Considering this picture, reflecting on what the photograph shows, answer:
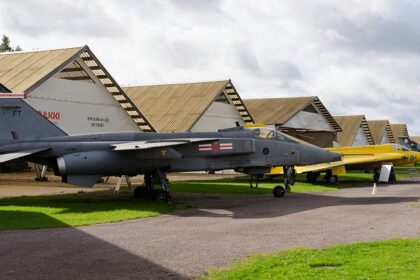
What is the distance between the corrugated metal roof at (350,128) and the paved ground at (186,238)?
5809 centimetres

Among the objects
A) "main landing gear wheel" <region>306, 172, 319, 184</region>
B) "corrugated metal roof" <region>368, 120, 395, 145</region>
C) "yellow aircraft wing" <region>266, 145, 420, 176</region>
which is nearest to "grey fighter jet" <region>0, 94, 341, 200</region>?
"main landing gear wheel" <region>306, 172, 319, 184</region>

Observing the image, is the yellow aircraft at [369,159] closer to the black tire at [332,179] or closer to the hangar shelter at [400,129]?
the black tire at [332,179]

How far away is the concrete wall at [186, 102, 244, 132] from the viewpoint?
43.3 meters

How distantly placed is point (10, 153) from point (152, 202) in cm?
573

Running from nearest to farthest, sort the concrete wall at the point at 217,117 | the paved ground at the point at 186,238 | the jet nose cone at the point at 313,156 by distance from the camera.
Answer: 1. the paved ground at the point at 186,238
2. the jet nose cone at the point at 313,156
3. the concrete wall at the point at 217,117

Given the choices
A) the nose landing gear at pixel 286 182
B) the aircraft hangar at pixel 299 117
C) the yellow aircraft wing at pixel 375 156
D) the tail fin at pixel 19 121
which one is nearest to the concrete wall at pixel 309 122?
the aircraft hangar at pixel 299 117

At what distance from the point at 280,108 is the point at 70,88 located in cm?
3221

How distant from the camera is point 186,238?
36.1 feet

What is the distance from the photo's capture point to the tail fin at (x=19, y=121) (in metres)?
18.5

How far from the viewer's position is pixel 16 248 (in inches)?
388

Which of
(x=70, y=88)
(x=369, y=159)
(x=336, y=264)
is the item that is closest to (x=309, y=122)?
(x=369, y=159)

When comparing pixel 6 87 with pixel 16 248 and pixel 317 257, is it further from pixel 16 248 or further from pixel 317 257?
pixel 317 257

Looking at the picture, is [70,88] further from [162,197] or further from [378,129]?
[378,129]

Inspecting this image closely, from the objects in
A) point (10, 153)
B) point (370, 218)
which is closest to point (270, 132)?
→ point (370, 218)
